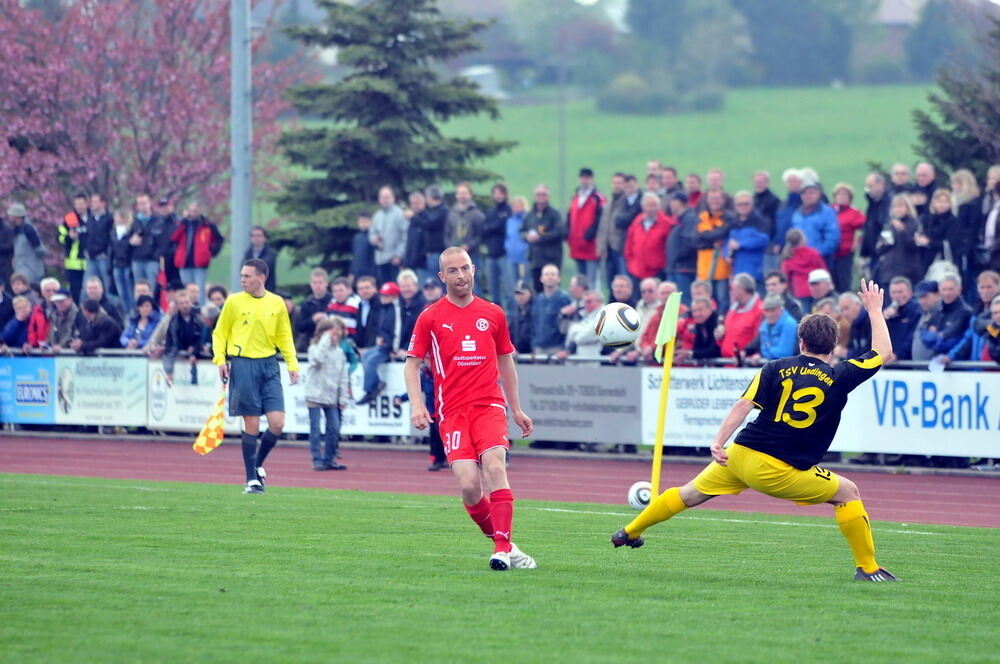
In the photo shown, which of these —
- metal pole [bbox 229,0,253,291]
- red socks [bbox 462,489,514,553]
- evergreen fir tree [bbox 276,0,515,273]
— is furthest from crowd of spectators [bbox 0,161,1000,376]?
red socks [bbox 462,489,514,553]

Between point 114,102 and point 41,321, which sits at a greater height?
point 114,102

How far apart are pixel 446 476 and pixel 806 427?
9668 mm

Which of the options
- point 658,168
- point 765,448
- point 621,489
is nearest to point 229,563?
point 765,448

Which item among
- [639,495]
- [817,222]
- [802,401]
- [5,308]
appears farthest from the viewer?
[5,308]

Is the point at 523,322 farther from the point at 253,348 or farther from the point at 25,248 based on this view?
the point at 25,248

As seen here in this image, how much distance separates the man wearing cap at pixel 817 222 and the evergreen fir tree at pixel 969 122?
394 cm

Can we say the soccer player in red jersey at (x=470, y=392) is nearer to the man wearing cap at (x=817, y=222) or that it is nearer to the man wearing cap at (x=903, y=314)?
the man wearing cap at (x=903, y=314)

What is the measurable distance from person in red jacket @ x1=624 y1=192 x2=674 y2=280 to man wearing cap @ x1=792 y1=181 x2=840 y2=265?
A: 1.98 meters

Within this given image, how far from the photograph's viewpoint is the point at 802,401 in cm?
953

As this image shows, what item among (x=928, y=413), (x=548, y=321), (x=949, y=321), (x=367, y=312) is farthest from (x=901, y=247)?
(x=367, y=312)

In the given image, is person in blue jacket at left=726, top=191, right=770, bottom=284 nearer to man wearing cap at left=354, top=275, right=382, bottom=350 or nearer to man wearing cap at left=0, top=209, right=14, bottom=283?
man wearing cap at left=354, top=275, right=382, bottom=350

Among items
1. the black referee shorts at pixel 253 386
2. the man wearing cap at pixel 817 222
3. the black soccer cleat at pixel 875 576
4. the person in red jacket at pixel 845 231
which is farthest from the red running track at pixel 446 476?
the black soccer cleat at pixel 875 576

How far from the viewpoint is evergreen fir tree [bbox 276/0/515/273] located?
28.8 meters

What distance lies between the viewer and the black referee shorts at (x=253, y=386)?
1521cm
